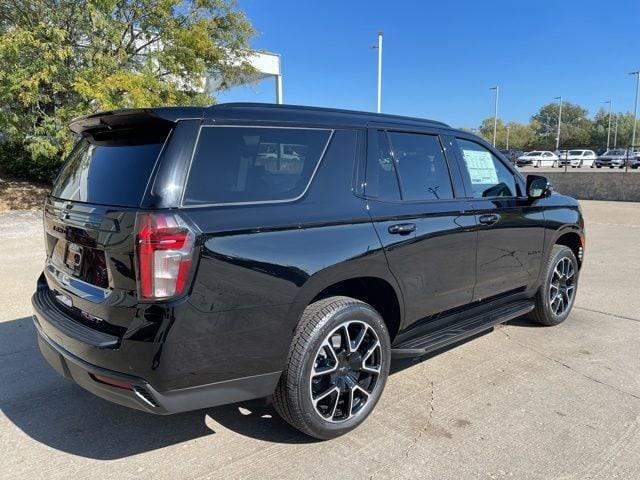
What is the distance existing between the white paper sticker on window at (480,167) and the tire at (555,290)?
1138 millimetres

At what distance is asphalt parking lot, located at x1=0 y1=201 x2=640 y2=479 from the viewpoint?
2783mm

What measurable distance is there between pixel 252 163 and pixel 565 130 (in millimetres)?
113999

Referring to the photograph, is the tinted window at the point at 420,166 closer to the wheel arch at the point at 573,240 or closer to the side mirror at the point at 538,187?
the side mirror at the point at 538,187

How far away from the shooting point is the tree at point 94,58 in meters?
11.4

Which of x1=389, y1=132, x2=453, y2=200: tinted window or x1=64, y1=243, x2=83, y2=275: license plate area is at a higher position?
x1=389, y1=132, x2=453, y2=200: tinted window

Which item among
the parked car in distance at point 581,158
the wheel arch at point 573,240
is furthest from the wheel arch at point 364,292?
the parked car in distance at point 581,158

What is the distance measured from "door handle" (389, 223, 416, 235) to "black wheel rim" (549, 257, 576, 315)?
228cm

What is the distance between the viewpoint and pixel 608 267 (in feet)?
25.8

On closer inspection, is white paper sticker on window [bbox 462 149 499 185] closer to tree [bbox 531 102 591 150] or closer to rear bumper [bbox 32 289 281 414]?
rear bumper [bbox 32 289 281 414]

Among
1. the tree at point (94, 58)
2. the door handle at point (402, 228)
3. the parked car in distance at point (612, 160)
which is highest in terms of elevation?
the tree at point (94, 58)

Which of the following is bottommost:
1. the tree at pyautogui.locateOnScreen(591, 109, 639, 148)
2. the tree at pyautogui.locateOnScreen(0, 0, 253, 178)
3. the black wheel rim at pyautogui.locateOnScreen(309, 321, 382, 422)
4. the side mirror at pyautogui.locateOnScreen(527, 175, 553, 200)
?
the black wheel rim at pyautogui.locateOnScreen(309, 321, 382, 422)

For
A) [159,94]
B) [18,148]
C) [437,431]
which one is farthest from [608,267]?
[18,148]

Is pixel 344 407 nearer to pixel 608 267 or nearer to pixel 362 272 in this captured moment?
pixel 362 272

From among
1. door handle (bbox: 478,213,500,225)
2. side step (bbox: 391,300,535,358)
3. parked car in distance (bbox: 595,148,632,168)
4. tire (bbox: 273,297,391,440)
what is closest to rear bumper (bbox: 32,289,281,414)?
tire (bbox: 273,297,391,440)
